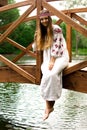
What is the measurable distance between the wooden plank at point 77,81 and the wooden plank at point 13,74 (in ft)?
3.23

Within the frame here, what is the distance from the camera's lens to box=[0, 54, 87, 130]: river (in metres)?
9.80

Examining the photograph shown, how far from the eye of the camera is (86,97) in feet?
49.3

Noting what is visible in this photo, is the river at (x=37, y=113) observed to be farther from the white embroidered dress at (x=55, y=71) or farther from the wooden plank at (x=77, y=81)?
the white embroidered dress at (x=55, y=71)

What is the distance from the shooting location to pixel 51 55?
5.96m

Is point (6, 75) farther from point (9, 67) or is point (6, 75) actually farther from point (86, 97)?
point (86, 97)

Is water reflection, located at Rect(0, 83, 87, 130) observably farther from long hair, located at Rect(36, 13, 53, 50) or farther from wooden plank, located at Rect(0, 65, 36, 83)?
long hair, located at Rect(36, 13, 53, 50)

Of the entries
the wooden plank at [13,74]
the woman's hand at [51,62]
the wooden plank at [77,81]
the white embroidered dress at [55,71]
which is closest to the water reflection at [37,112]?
the wooden plank at [13,74]

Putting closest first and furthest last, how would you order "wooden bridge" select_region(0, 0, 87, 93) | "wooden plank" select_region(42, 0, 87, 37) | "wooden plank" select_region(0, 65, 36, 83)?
"wooden plank" select_region(42, 0, 87, 37), "wooden bridge" select_region(0, 0, 87, 93), "wooden plank" select_region(0, 65, 36, 83)

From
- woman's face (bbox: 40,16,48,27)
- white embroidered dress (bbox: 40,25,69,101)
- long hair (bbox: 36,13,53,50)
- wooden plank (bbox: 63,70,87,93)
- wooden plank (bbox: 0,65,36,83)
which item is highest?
woman's face (bbox: 40,16,48,27)

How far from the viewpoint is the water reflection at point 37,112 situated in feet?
32.2

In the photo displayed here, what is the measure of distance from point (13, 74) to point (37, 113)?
3.54m

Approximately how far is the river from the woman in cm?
369

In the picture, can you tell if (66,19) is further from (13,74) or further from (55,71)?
(13,74)

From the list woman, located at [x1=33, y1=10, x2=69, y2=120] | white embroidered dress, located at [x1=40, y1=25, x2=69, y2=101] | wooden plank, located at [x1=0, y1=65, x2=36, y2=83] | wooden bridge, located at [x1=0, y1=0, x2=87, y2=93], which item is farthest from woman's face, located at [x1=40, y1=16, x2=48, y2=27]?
wooden plank, located at [x1=0, y1=65, x2=36, y2=83]
